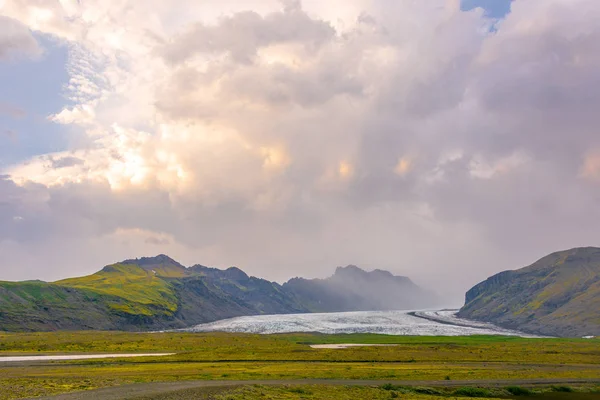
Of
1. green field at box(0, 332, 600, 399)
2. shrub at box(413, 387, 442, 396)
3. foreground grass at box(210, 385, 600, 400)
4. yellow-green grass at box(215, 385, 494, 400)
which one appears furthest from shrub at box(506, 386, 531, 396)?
yellow-green grass at box(215, 385, 494, 400)

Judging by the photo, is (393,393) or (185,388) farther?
(393,393)

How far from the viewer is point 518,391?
6106cm

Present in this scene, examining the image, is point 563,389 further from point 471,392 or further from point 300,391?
point 300,391

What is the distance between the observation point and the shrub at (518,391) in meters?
60.5

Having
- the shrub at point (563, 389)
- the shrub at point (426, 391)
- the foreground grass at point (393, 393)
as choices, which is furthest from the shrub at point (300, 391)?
the shrub at point (563, 389)

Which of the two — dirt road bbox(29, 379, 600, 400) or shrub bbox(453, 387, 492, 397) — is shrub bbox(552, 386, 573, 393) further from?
shrub bbox(453, 387, 492, 397)

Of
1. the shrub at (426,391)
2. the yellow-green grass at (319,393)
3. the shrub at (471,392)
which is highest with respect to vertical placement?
the yellow-green grass at (319,393)

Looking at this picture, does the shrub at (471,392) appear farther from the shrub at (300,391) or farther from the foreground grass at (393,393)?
the shrub at (300,391)

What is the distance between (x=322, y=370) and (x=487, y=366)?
3450 centimetres

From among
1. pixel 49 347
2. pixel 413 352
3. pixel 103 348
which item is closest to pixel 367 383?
pixel 413 352

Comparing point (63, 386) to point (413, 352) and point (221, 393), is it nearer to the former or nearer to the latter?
point (221, 393)

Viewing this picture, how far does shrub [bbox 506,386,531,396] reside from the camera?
198ft

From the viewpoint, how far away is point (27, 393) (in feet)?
148

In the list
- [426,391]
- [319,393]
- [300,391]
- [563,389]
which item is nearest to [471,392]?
[426,391]
